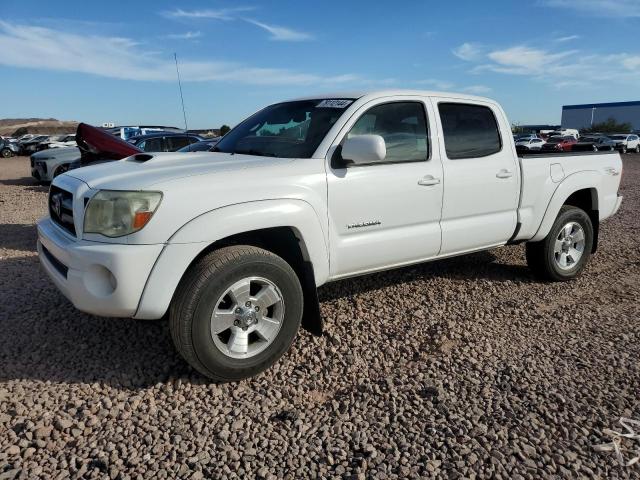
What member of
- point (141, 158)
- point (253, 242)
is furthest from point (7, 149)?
point (253, 242)

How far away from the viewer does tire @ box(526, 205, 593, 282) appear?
489 centimetres

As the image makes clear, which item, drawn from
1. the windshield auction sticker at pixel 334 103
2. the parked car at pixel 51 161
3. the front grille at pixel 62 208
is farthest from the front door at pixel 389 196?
the parked car at pixel 51 161

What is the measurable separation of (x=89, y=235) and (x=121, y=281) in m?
0.37

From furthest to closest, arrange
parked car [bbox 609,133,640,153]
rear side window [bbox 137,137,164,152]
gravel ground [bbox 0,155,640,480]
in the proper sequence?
parked car [bbox 609,133,640,153] < rear side window [bbox 137,137,164,152] < gravel ground [bbox 0,155,640,480]

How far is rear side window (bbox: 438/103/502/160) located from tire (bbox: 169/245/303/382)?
1884 mm

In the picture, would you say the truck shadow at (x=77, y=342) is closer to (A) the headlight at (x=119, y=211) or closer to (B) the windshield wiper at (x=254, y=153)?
(A) the headlight at (x=119, y=211)

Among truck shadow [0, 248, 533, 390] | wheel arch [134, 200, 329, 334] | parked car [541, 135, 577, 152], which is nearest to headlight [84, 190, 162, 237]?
wheel arch [134, 200, 329, 334]

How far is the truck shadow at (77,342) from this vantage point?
3.15 meters

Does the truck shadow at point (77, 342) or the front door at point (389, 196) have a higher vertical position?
the front door at point (389, 196)

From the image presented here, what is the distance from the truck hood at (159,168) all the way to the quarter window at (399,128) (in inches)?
30.8

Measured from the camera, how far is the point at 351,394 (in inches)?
117

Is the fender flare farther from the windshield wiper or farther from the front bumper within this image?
the front bumper

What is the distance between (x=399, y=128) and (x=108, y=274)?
2.37 metres

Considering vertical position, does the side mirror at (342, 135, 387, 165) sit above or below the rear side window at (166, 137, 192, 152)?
above
